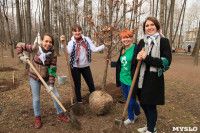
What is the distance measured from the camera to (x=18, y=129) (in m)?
2.69

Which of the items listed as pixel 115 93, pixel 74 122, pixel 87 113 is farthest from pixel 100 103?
pixel 115 93

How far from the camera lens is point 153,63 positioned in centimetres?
198

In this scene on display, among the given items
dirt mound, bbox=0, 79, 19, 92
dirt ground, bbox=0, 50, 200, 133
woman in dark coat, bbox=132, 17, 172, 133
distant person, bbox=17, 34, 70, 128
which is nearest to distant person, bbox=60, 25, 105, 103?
distant person, bbox=17, 34, 70, 128

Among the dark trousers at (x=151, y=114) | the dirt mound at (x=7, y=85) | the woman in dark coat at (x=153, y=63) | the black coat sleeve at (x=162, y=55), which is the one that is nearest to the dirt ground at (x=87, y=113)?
the dirt mound at (x=7, y=85)

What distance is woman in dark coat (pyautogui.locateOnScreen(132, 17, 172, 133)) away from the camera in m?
1.99

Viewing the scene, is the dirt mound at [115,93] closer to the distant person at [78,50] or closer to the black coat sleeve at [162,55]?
the distant person at [78,50]

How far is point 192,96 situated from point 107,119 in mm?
2968

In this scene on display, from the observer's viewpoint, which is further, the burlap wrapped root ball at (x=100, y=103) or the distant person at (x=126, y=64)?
the burlap wrapped root ball at (x=100, y=103)

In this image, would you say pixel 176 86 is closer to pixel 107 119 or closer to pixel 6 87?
pixel 107 119

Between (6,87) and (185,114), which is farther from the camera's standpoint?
(6,87)

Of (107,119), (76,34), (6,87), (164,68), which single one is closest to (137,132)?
(107,119)

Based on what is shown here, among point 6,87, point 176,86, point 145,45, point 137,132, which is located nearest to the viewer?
point 145,45

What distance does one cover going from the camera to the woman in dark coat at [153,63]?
1.99m

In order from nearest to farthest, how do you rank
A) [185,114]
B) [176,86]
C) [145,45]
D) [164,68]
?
[164,68] < [145,45] < [185,114] < [176,86]
